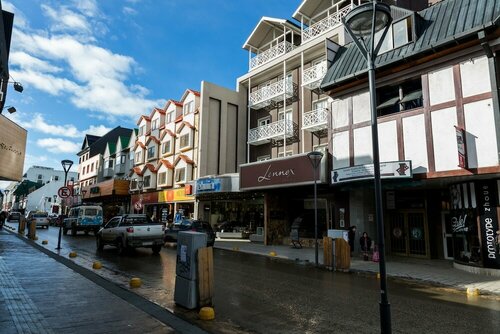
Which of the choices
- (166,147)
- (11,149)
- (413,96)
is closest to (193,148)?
(166,147)

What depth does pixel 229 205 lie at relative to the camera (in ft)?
92.9

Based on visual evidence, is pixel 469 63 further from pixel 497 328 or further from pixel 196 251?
pixel 196 251

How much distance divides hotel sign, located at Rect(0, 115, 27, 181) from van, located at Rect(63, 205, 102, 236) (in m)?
15.4

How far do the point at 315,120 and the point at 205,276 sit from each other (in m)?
16.4

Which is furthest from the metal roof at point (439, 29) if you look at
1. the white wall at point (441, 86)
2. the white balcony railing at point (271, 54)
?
the white balcony railing at point (271, 54)

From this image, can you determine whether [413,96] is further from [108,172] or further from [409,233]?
[108,172]

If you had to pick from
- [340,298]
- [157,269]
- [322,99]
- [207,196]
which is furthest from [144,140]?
[340,298]

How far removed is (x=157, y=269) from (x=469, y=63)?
13131mm

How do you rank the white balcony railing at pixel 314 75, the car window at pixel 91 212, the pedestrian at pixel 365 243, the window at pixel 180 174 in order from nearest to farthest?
the pedestrian at pixel 365 243, the white balcony railing at pixel 314 75, the car window at pixel 91 212, the window at pixel 180 174

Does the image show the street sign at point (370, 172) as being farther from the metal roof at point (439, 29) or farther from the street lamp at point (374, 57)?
the street lamp at point (374, 57)

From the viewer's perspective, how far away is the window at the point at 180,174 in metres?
31.0

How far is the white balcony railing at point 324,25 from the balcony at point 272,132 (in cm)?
582

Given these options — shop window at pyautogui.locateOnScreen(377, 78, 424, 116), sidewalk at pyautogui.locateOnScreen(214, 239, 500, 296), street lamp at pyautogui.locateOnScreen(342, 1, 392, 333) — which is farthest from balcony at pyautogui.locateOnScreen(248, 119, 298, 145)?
street lamp at pyautogui.locateOnScreen(342, 1, 392, 333)

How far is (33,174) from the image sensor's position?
99.1 m
